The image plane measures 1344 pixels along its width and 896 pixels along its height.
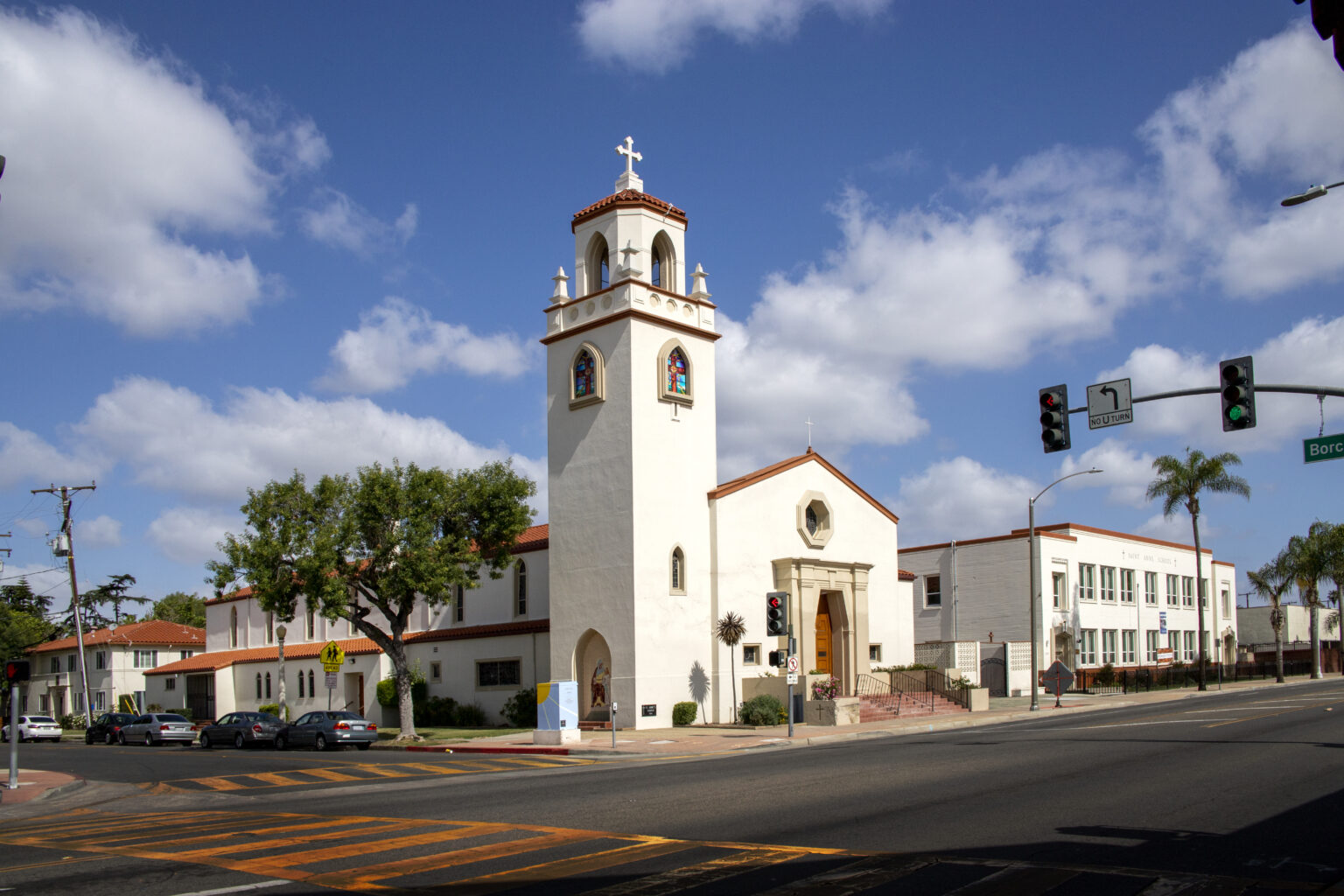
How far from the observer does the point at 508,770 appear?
2245 centimetres

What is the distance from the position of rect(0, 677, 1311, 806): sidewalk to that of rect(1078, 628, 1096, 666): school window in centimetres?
1564

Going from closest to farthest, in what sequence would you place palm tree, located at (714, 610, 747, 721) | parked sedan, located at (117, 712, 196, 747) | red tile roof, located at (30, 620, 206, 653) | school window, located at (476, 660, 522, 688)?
palm tree, located at (714, 610, 747, 721) < school window, located at (476, 660, 522, 688) < parked sedan, located at (117, 712, 196, 747) < red tile roof, located at (30, 620, 206, 653)

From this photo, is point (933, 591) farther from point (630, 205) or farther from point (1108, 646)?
point (630, 205)

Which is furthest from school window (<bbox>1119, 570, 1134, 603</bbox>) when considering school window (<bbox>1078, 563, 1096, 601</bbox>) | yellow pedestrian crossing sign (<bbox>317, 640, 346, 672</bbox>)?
yellow pedestrian crossing sign (<bbox>317, 640, 346, 672</bbox>)

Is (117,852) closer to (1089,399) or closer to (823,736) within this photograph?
(1089,399)

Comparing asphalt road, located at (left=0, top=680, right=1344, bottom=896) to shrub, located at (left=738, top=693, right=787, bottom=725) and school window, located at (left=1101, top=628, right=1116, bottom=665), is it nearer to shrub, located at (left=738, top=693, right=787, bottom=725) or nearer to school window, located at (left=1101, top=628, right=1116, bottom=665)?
shrub, located at (left=738, top=693, right=787, bottom=725)

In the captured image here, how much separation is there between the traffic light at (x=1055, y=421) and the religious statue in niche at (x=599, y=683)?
61.0ft

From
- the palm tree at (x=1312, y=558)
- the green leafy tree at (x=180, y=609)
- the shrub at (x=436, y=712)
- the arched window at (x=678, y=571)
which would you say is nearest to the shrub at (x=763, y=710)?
the arched window at (x=678, y=571)

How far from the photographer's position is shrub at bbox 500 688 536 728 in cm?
3766

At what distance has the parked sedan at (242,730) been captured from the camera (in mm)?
35000

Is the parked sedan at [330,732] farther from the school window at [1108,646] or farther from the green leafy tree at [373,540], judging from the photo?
the school window at [1108,646]

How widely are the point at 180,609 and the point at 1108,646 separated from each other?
93.0m

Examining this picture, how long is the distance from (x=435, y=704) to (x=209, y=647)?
79.7 ft

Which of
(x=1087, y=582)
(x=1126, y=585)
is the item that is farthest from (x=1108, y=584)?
(x=1087, y=582)
